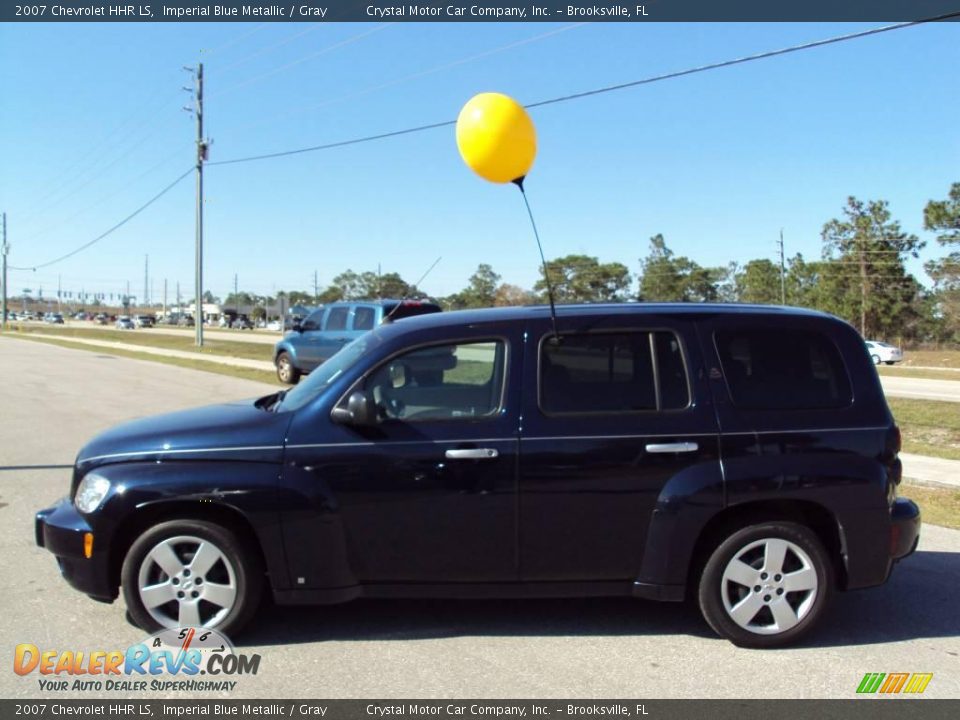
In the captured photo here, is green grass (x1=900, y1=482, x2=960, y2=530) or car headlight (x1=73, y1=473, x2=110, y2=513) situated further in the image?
green grass (x1=900, y1=482, x2=960, y2=530)

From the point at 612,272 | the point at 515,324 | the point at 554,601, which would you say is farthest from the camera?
the point at 612,272

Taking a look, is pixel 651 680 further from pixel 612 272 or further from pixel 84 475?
pixel 612 272

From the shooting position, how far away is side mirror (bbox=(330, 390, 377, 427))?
400 centimetres

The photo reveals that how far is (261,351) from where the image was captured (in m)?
33.6

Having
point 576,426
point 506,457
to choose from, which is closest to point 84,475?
point 506,457

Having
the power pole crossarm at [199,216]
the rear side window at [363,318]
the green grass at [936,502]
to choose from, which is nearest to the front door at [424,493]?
the green grass at [936,502]

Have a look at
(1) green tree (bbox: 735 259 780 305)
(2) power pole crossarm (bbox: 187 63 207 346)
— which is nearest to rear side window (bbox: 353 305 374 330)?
(2) power pole crossarm (bbox: 187 63 207 346)

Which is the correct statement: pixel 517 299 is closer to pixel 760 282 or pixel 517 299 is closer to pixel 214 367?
pixel 214 367

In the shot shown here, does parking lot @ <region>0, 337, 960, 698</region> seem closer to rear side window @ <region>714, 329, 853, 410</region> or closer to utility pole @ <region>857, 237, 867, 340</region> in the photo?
rear side window @ <region>714, 329, 853, 410</region>

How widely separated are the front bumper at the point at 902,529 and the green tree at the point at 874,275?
203 feet

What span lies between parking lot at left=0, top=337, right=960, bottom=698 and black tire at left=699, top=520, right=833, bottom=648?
0.11 meters

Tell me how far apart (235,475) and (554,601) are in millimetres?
2068

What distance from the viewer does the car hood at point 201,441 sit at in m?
4.06
